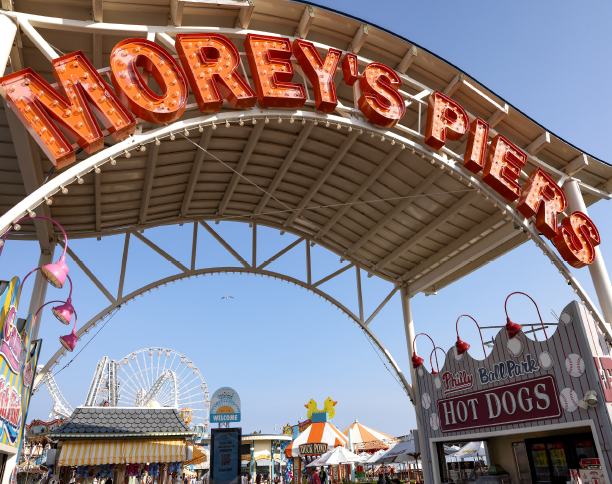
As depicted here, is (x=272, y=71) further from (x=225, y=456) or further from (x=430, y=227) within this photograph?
(x=225, y=456)

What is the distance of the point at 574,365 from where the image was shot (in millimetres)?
10438

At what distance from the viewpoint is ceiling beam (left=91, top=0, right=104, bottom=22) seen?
9362 mm

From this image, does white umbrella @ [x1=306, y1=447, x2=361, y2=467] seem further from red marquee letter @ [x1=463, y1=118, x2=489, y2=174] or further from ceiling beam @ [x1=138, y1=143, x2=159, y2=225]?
red marquee letter @ [x1=463, y1=118, x2=489, y2=174]

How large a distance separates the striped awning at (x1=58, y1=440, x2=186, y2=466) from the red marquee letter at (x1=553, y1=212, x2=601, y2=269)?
15.0 meters

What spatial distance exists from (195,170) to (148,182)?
5.44 feet

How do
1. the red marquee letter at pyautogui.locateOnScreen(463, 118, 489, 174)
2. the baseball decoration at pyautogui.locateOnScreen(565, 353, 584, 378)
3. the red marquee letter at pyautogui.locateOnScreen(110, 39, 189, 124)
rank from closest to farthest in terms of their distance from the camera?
the red marquee letter at pyautogui.locateOnScreen(110, 39, 189, 124) → the baseball decoration at pyautogui.locateOnScreen(565, 353, 584, 378) → the red marquee letter at pyautogui.locateOnScreen(463, 118, 489, 174)

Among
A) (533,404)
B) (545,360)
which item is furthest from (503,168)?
(533,404)

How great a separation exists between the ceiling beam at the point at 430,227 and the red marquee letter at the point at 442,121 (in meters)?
3.83

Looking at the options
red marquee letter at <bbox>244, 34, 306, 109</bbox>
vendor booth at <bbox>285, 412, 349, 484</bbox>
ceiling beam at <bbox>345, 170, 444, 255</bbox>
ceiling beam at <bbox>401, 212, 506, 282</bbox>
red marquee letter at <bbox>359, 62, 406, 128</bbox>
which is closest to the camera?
red marquee letter at <bbox>244, 34, 306, 109</bbox>

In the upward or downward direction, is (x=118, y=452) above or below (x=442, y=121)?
below

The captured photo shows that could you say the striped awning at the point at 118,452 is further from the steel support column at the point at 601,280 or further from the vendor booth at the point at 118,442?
the steel support column at the point at 601,280

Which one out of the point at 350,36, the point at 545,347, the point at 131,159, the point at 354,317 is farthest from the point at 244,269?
the point at 545,347

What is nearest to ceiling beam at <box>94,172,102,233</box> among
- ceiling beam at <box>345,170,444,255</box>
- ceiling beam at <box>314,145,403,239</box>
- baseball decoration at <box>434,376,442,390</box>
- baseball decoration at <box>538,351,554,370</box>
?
ceiling beam at <box>314,145,403,239</box>

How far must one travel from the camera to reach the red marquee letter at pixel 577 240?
1296 cm
